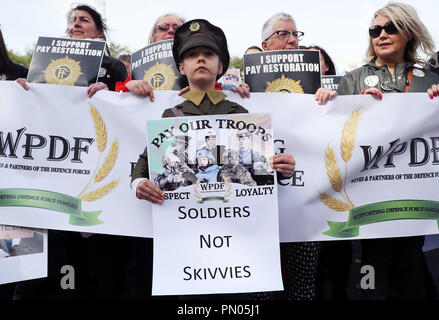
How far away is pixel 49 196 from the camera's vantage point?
286cm

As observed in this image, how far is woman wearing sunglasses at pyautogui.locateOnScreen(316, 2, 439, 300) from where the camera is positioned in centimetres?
296

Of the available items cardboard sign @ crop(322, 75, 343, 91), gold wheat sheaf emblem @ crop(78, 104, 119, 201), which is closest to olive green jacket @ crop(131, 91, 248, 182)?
gold wheat sheaf emblem @ crop(78, 104, 119, 201)

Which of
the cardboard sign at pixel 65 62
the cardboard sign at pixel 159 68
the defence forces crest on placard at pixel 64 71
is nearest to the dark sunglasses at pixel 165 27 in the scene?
the cardboard sign at pixel 159 68

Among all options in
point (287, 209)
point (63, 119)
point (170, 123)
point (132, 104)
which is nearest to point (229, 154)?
point (170, 123)

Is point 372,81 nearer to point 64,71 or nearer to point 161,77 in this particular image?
point 161,77

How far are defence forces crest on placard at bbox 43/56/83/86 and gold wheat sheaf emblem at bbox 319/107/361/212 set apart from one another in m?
1.84

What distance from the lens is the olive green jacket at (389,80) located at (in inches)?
118

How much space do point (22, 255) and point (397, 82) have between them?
284 centimetres

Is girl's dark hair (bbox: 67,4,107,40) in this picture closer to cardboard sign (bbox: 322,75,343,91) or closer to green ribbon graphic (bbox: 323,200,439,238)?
cardboard sign (bbox: 322,75,343,91)

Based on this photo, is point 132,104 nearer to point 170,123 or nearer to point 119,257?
point 170,123

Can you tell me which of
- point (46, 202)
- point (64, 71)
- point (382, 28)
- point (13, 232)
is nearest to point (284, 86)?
point (382, 28)

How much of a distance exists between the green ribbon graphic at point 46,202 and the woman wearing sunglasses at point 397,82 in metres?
1.97

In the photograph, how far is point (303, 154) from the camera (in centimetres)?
292

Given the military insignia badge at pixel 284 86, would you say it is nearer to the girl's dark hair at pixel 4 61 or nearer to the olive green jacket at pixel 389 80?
the olive green jacket at pixel 389 80
